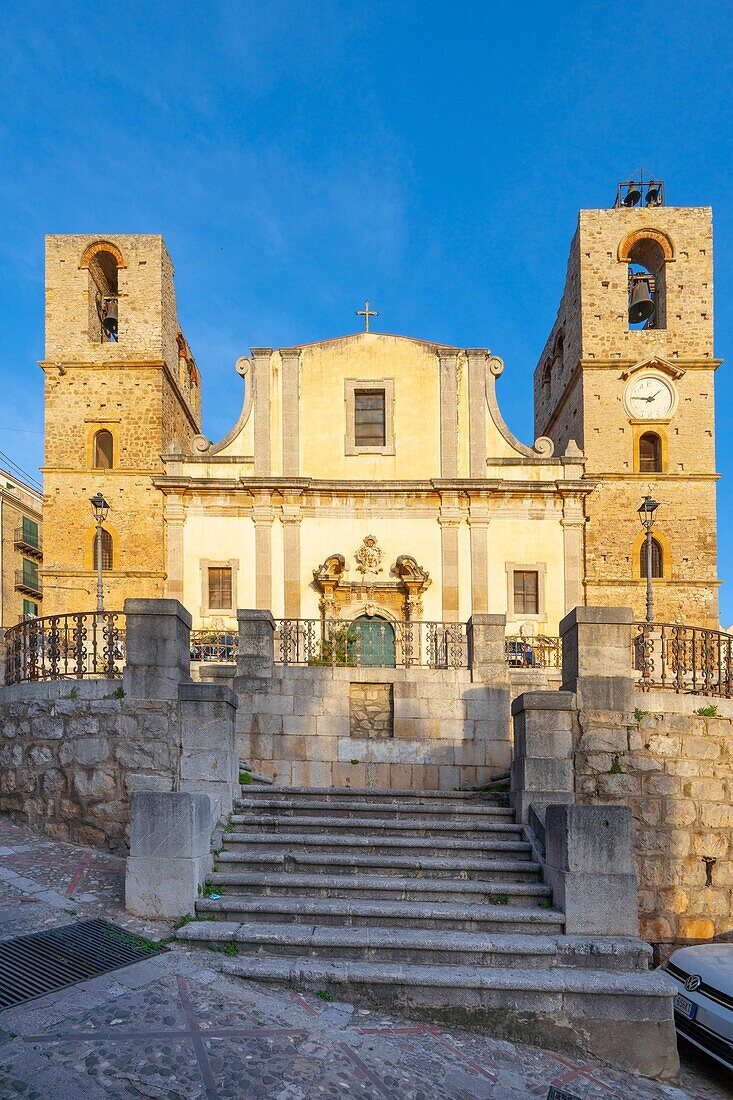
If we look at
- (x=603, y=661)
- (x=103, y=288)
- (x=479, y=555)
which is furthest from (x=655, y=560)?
(x=103, y=288)

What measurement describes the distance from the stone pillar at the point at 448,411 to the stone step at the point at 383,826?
1339 centimetres

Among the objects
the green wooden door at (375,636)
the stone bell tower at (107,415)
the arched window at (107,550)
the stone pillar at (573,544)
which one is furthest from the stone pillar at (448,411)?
the arched window at (107,550)

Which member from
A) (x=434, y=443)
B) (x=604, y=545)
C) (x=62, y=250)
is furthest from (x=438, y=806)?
(x=62, y=250)

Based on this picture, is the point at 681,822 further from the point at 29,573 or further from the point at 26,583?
the point at 29,573

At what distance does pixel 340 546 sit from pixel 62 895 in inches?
540

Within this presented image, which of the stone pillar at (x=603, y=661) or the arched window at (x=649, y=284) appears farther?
the arched window at (x=649, y=284)

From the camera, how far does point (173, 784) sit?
7445 mm

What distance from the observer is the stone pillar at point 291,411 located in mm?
19734

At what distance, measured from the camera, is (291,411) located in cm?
1997

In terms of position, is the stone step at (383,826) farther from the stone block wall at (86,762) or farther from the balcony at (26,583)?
the balcony at (26,583)

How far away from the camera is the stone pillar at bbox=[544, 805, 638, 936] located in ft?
19.2

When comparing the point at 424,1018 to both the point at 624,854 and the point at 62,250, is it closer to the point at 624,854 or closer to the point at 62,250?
the point at 624,854

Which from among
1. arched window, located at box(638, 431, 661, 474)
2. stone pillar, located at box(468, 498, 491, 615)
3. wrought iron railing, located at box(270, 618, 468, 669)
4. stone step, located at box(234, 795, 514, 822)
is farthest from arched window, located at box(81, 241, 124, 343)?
stone step, located at box(234, 795, 514, 822)

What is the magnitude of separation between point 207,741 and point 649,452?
19.5 metres
